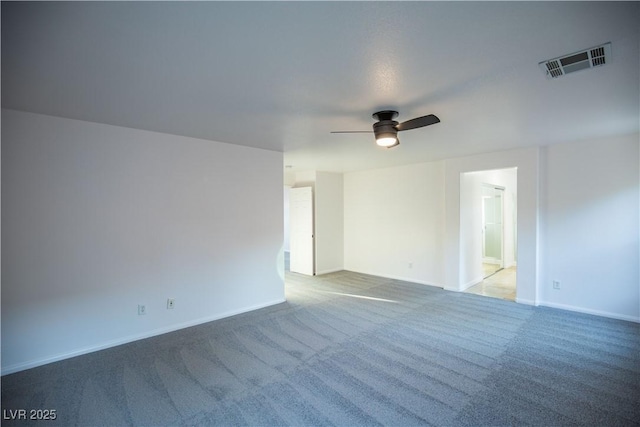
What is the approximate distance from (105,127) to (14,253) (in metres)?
1.49

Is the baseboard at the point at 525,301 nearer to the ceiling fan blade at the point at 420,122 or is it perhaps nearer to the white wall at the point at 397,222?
the white wall at the point at 397,222

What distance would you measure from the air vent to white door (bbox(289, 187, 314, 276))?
5.11 metres

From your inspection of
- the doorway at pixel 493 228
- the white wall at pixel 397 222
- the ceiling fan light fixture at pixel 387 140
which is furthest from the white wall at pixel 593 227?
the ceiling fan light fixture at pixel 387 140

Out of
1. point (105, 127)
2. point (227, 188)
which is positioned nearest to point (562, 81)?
point (227, 188)

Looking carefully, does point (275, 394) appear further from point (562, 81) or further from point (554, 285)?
point (554, 285)

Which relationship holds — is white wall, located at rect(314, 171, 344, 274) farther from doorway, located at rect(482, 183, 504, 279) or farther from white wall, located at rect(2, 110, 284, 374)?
doorway, located at rect(482, 183, 504, 279)

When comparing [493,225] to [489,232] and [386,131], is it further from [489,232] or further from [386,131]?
[386,131]

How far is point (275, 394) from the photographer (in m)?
2.41

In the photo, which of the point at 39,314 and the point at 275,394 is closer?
the point at 275,394

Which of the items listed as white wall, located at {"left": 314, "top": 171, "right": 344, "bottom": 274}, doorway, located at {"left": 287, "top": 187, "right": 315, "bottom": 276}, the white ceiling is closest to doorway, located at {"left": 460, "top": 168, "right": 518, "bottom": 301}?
the white ceiling

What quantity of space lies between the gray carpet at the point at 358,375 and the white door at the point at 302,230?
2.81 meters

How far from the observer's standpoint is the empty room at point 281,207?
1700 millimetres

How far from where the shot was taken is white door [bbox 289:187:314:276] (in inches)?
270

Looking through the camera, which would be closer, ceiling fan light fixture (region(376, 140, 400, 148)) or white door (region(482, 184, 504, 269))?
ceiling fan light fixture (region(376, 140, 400, 148))
